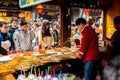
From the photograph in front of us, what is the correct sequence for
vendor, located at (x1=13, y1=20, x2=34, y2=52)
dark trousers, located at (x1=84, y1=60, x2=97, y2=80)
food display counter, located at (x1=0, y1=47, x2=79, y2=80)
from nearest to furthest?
food display counter, located at (x1=0, y1=47, x2=79, y2=80) < dark trousers, located at (x1=84, y1=60, x2=97, y2=80) < vendor, located at (x1=13, y1=20, x2=34, y2=52)

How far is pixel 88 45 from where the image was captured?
17.7 ft

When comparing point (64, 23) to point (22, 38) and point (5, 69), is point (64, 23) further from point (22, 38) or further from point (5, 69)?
point (5, 69)

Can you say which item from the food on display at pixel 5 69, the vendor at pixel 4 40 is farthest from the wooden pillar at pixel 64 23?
the food on display at pixel 5 69

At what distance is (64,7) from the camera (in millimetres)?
7828

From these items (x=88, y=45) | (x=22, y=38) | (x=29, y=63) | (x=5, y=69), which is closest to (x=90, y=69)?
(x=88, y=45)

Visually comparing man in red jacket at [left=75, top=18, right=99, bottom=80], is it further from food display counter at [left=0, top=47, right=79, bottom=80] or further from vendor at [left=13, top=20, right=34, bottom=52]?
vendor at [left=13, top=20, right=34, bottom=52]

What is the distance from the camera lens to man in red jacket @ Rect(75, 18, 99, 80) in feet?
17.4

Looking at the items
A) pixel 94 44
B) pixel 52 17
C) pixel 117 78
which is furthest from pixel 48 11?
pixel 117 78

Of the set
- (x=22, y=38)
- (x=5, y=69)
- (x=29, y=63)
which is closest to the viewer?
(x=5, y=69)

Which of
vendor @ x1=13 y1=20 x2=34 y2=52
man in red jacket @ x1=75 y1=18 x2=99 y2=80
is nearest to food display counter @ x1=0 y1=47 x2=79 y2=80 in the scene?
man in red jacket @ x1=75 y1=18 x2=99 y2=80

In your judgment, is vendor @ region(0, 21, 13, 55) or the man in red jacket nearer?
the man in red jacket

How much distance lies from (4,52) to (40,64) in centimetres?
125

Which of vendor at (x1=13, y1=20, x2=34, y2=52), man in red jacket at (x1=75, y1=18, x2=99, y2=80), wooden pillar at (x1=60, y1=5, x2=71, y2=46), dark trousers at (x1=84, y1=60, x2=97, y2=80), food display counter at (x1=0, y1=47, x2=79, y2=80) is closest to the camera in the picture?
food display counter at (x1=0, y1=47, x2=79, y2=80)

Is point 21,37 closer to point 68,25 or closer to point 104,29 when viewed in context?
point 68,25
